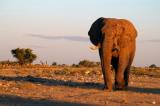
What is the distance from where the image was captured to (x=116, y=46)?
85.4ft

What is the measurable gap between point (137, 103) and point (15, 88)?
299 inches

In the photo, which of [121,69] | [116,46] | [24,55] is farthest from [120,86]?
[24,55]

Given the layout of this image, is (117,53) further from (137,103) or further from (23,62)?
(23,62)

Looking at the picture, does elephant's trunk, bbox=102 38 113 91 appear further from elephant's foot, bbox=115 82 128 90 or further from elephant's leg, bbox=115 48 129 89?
elephant's foot, bbox=115 82 128 90

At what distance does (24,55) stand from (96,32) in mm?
52890

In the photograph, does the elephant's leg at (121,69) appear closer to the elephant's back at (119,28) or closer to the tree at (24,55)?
the elephant's back at (119,28)

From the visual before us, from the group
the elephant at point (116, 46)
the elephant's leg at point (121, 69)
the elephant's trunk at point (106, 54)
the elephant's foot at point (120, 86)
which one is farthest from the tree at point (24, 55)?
the elephant's trunk at point (106, 54)

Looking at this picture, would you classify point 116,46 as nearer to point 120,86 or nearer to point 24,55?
point 120,86

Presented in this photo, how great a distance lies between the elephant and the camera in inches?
1000

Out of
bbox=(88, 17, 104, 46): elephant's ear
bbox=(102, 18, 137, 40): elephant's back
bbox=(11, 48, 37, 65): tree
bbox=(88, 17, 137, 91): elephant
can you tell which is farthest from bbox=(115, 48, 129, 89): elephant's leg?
bbox=(11, 48, 37, 65): tree

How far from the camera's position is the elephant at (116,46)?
2541 cm

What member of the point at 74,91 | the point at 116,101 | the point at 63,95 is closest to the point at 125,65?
the point at 74,91

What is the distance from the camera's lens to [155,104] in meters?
19.7

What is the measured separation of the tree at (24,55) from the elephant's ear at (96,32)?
166 feet
